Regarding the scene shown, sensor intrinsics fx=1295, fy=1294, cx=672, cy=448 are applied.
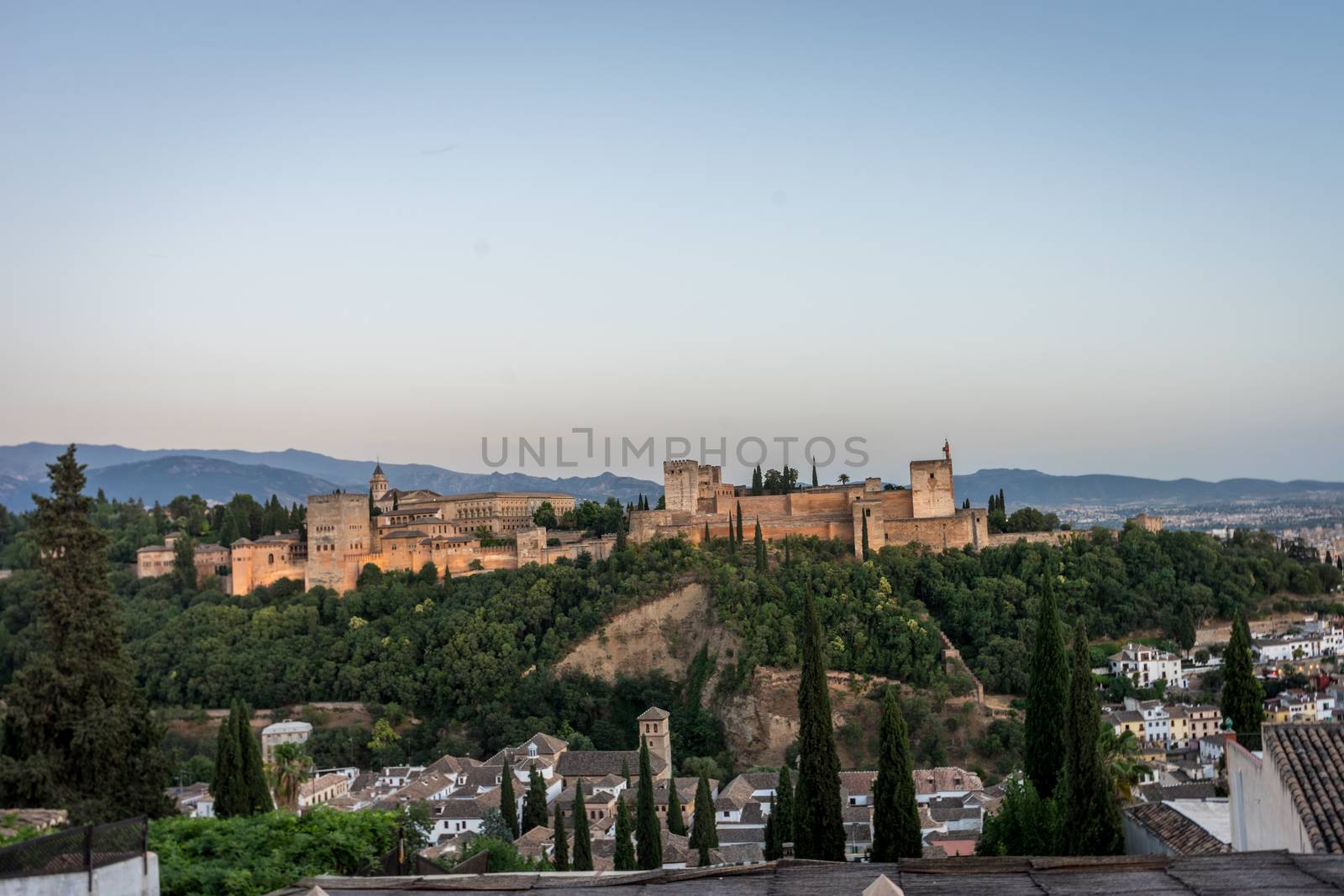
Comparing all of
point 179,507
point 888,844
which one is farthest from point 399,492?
point 888,844

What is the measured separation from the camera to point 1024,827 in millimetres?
16656

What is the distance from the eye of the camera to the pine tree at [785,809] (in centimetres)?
2425

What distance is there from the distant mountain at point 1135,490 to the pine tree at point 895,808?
135235 mm

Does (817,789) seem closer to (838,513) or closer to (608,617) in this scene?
(608,617)

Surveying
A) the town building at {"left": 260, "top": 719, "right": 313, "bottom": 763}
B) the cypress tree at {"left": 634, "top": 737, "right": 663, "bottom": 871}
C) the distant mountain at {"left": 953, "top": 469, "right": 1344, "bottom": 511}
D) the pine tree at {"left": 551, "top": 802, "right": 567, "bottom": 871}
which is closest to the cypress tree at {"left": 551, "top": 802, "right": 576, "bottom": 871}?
the pine tree at {"left": 551, "top": 802, "right": 567, "bottom": 871}

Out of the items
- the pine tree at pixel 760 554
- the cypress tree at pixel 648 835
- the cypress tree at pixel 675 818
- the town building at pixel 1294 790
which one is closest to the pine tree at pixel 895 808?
the town building at pixel 1294 790

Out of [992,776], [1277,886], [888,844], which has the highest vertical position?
[1277,886]

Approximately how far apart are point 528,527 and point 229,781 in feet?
109

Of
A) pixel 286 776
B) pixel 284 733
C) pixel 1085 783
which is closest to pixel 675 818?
pixel 286 776

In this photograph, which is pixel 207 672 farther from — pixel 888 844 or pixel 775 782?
pixel 888 844

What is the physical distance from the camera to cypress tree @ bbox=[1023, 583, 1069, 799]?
1872cm

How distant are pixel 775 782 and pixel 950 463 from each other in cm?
1545

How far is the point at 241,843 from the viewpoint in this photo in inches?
372

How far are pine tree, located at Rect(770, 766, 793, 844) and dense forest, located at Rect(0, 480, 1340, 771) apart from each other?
35.8ft
